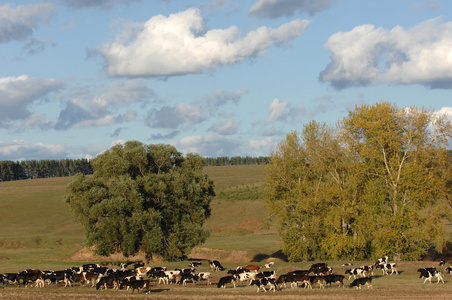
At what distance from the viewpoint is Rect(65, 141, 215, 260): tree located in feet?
165

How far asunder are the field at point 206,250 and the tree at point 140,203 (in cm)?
333

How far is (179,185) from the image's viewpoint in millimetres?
53438

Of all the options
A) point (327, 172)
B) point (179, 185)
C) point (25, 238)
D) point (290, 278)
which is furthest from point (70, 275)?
point (25, 238)

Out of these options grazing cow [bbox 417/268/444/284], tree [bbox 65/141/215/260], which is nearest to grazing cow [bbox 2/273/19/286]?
tree [bbox 65/141/215/260]

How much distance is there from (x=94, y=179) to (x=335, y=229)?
26.6 metres

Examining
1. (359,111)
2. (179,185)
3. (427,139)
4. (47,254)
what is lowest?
(47,254)

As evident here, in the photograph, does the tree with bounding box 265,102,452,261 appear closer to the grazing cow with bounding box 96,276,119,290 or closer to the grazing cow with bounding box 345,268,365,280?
the grazing cow with bounding box 345,268,365,280

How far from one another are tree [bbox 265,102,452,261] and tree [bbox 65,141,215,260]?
10.2 metres

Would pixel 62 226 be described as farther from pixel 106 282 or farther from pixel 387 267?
pixel 387 267

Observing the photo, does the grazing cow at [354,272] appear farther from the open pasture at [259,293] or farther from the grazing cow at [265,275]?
the grazing cow at [265,275]

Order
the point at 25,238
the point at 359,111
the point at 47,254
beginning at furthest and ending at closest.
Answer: the point at 25,238 < the point at 47,254 < the point at 359,111

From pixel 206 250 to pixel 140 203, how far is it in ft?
56.5

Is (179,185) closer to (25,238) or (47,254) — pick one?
(47,254)

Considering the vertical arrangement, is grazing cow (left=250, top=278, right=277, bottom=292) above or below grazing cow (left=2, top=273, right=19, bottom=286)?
below
